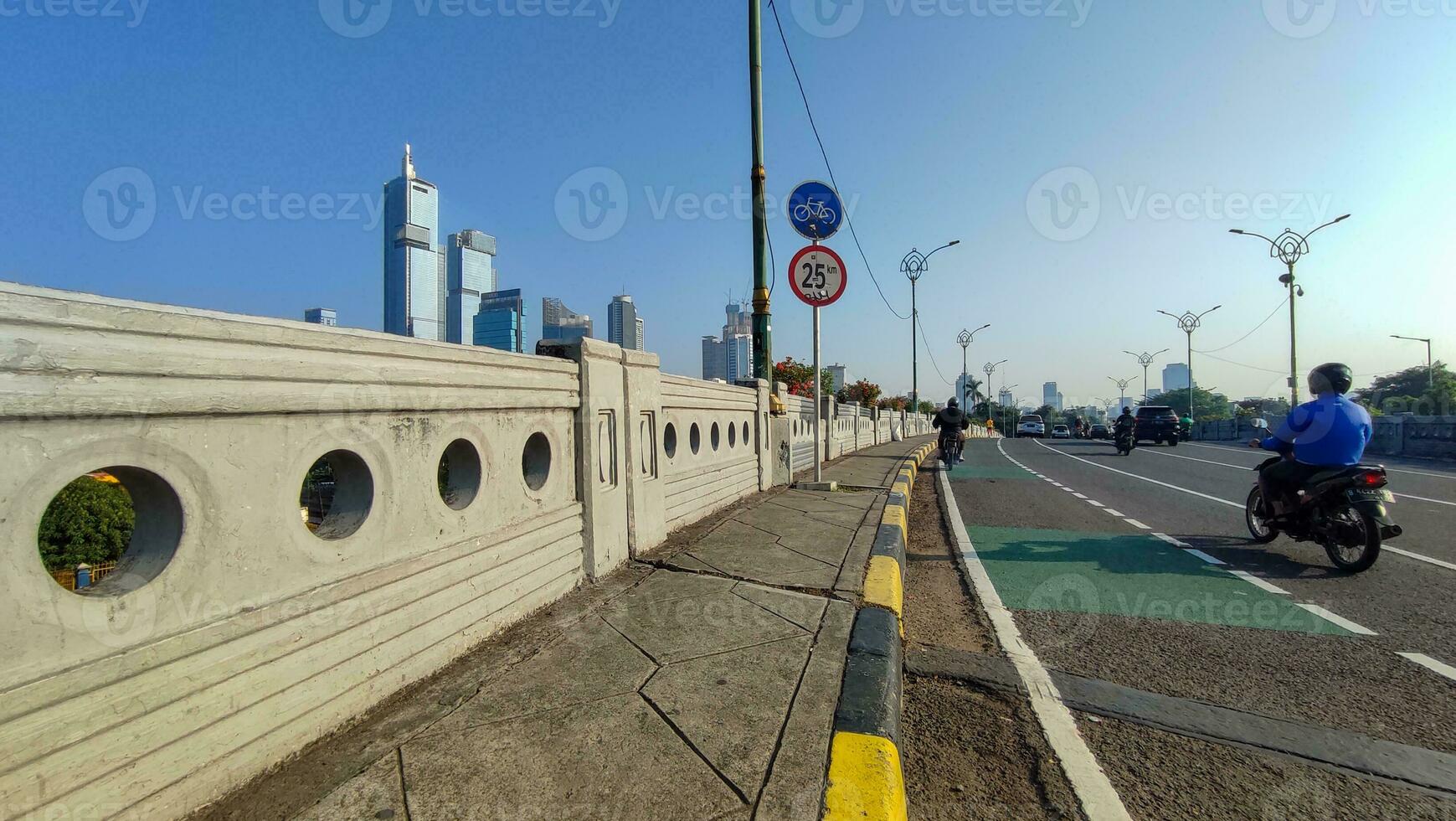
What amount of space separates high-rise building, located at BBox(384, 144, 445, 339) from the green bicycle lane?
685 cm

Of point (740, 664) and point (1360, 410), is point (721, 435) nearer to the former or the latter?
point (740, 664)

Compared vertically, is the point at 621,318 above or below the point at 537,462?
above

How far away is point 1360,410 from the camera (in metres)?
5.17

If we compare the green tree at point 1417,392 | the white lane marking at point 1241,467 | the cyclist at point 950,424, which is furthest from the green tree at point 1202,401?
the cyclist at point 950,424

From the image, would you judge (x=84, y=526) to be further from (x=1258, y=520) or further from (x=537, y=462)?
(x=1258, y=520)

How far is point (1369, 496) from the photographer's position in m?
4.79

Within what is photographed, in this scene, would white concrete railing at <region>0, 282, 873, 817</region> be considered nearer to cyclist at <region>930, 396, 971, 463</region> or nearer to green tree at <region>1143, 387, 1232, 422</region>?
cyclist at <region>930, 396, 971, 463</region>

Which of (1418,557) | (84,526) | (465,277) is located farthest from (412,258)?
(84,526)

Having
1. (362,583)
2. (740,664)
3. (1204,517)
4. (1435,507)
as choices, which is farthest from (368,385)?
(1435,507)

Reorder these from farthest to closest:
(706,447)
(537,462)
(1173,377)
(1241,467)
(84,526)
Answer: (1173,377), (84,526), (1241,467), (706,447), (537,462)

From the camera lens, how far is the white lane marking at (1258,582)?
14.7 ft

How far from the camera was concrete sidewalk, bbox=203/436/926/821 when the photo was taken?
1809mm

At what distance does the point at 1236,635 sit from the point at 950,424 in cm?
1128

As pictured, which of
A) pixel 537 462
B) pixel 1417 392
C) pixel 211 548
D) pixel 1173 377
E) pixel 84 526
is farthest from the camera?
pixel 1173 377
